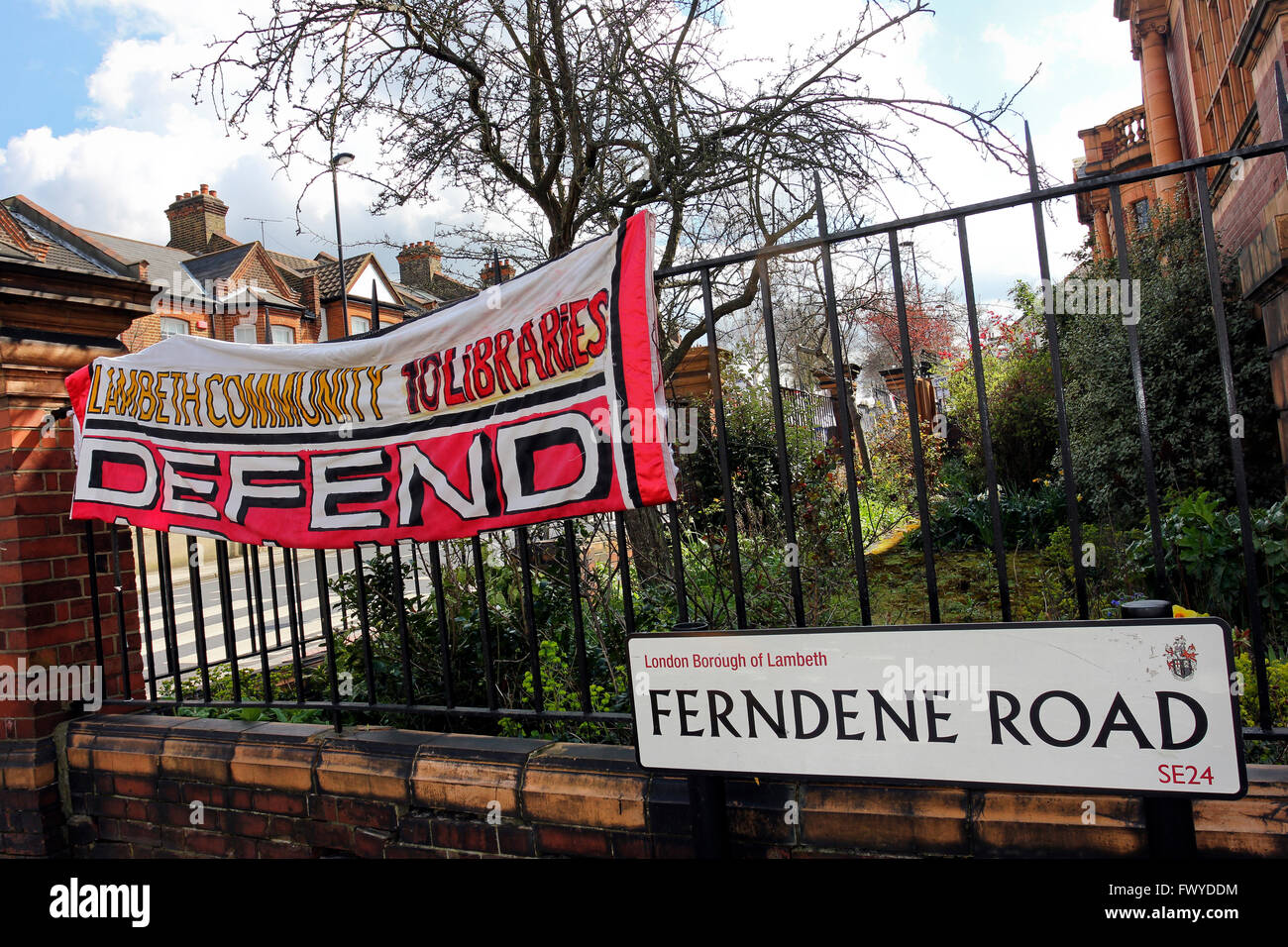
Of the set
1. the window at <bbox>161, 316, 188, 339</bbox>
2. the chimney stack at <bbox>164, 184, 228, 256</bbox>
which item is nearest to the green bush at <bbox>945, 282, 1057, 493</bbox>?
the window at <bbox>161, 316, 188, 339</bbox>

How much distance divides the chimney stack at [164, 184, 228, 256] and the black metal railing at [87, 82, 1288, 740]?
1098 inches

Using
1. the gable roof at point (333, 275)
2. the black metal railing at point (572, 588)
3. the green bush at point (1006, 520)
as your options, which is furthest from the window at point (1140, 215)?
the gable roof at point (333, 275)

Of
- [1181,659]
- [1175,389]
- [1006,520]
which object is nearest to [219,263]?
[1006,520]

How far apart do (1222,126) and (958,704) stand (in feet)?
42.5

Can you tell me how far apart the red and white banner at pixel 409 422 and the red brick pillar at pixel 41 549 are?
0.23 m

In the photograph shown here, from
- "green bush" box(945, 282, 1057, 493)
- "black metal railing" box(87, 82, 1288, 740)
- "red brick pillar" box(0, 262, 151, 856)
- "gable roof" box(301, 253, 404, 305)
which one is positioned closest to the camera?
"black metal railing" box(87, 82, 1288, 740)

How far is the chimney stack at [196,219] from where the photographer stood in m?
28.3

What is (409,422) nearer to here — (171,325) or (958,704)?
(958,704)

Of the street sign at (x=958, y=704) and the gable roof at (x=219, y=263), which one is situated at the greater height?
the gable roof at (x=219, y=263)

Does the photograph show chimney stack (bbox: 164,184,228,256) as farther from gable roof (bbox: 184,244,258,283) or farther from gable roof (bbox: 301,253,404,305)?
gable roof (bbox: 301,253,404,305)

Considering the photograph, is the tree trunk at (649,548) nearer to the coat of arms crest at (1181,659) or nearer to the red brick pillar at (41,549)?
the coat of arms crest at (1181,659)

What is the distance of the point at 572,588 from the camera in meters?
2.78

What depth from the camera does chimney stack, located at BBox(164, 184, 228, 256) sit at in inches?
1113
